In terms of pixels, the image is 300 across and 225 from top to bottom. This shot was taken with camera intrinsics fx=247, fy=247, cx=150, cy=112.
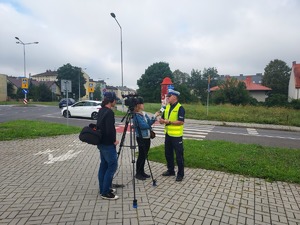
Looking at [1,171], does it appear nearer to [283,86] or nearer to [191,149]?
[191,149]

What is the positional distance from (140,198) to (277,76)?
71.6 metres

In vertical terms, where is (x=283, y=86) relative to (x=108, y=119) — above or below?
above

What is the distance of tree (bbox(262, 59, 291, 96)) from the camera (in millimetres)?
65125

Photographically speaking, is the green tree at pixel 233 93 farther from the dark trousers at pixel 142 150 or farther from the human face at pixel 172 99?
the dark trousers at pixel 142 150

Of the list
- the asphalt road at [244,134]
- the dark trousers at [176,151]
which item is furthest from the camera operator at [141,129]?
the asphalt road at [244,134]

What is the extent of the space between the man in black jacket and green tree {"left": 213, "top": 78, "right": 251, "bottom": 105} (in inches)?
1605

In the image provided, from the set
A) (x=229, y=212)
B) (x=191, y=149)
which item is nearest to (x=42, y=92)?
(x=191, y=149)

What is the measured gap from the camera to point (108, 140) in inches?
166

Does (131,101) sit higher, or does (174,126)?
(131,101)

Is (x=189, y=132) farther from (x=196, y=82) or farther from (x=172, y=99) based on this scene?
(x=196, y=82)

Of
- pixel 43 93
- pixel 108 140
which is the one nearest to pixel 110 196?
pixel 108 140

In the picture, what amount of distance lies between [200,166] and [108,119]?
335 centimetres

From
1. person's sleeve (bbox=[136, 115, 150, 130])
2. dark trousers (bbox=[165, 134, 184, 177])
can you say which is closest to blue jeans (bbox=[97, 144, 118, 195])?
person's sleeve (bbox=[136, 115, 150, 130])

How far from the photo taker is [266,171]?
601 centimetres
